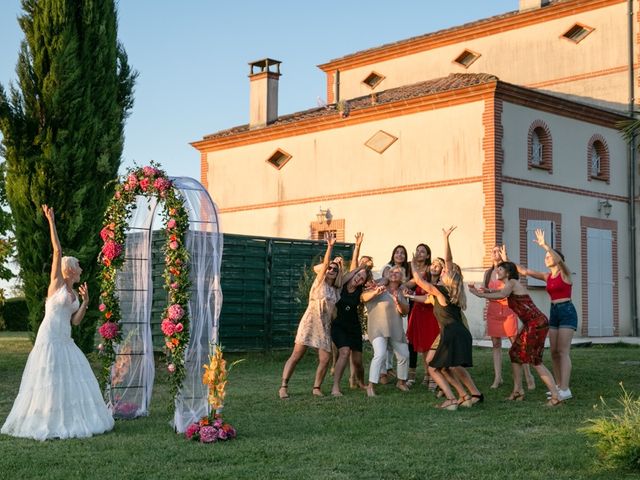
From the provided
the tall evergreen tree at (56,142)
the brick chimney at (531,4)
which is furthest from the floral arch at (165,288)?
the brick chimney at (531,4)

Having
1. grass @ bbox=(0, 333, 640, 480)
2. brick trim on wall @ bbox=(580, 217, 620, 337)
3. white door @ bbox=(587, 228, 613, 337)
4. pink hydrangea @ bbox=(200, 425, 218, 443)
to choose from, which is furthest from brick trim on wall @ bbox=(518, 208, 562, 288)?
pink hydrangea @ bbox=(200, 425, 218, 443)

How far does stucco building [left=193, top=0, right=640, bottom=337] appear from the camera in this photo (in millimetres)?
23516

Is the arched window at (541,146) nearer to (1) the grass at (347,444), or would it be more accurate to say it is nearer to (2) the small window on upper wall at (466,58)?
(2) the small window on upper wall at (466,58)

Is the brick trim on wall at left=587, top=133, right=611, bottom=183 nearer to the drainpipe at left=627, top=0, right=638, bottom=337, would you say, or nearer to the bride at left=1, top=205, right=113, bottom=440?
the drainpipe at left=627, top=0, right=638, bottom=337

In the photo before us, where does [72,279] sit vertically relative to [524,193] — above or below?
below

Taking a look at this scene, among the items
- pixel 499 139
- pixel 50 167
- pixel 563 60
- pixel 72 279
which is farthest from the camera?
pixel 563 60

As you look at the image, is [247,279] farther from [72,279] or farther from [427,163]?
[72,279]

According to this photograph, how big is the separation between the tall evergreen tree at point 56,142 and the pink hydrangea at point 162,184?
723 cm

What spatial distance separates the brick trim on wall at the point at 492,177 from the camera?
22844mm

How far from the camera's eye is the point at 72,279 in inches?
386

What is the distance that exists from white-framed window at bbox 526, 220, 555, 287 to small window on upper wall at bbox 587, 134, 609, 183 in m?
2.85

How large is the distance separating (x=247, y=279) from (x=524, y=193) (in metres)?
8.61

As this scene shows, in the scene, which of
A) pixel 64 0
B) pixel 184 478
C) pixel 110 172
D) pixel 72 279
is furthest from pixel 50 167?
pixel 184 478

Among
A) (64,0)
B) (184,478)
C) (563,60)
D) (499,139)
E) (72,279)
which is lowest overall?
(184,478)
